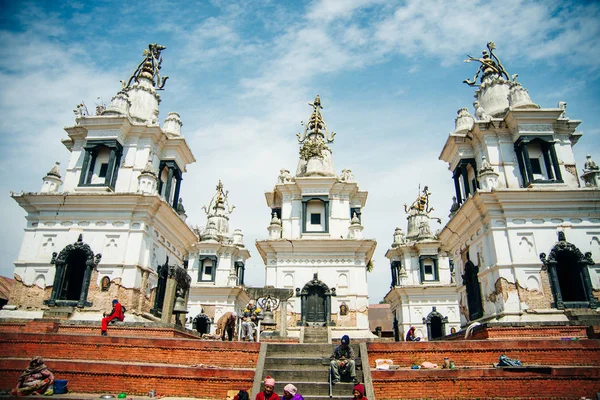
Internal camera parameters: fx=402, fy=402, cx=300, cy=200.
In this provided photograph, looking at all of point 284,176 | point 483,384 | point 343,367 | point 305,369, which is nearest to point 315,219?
point 284,176

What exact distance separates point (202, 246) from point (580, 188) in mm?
32901

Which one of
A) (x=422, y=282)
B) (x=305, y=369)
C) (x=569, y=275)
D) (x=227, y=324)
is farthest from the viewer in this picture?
(x=422, y=282)

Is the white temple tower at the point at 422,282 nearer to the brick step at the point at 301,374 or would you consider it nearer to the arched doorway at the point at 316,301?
the arched doorway at the point at 316,301

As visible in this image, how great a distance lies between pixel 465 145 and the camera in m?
21.3

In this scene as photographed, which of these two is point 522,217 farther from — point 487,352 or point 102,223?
point 102,223

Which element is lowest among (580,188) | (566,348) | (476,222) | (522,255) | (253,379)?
(253,379)

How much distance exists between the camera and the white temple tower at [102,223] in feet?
57.6

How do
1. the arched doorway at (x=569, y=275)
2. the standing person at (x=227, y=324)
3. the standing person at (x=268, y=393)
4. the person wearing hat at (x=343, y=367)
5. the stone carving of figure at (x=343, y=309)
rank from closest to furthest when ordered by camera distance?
the standing person at (x=268, y=393)
the person wearing hat at (x=343, y=367)
the arched doorway at (x=569, y=275)
the standing person at (x=227, y=324)
the stone carving of figure at (x=343, y=309)

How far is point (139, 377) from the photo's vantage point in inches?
406

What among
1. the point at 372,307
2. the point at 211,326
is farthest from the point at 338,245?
the point at 372,307

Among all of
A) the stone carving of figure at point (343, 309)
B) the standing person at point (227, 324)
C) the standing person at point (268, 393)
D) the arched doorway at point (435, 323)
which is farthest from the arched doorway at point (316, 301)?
the standing person at point (268, 393)

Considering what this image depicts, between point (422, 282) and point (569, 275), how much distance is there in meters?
21.8

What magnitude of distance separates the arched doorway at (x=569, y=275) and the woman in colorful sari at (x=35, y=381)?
17606mm

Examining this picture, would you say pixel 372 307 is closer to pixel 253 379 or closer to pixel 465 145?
pixel 465 145
